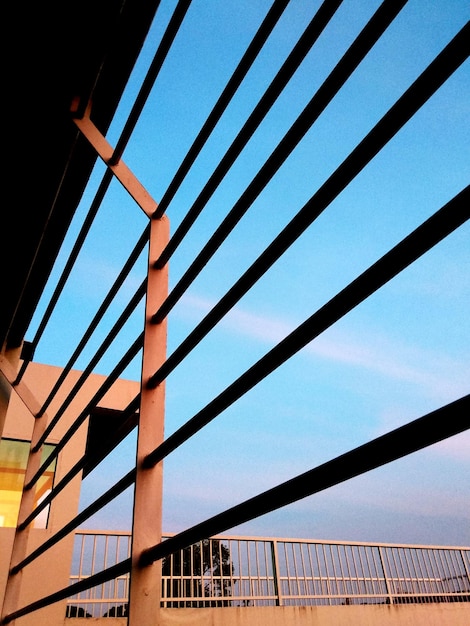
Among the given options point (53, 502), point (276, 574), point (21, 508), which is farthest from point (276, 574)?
point (21, 508)

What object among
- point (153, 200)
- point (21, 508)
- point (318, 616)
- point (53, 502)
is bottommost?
point (318, 616)

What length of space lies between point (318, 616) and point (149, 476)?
Answer: 7596 mm

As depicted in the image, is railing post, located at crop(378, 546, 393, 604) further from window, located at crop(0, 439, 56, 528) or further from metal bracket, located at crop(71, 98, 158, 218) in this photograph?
metal bracket, located at crop(71, 98, 158, 218)

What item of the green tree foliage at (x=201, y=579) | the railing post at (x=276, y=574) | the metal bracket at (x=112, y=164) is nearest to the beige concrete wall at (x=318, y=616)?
the railing post at (x=276, y=574)

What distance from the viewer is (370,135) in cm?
60

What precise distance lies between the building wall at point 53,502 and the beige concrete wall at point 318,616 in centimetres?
47

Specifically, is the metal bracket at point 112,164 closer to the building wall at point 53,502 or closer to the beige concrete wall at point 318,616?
the building wall at point 53,502

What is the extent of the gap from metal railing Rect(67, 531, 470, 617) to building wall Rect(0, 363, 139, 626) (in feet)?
1.05

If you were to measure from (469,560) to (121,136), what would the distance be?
36.0 feet

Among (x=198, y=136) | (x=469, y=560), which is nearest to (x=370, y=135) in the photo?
(x=198, y=136)

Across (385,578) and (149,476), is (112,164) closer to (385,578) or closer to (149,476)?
(149,476)

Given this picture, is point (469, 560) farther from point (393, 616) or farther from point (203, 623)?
point (203, 623)

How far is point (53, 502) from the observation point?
251 inches

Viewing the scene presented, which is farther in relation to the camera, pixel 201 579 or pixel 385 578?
pixel 385 578
